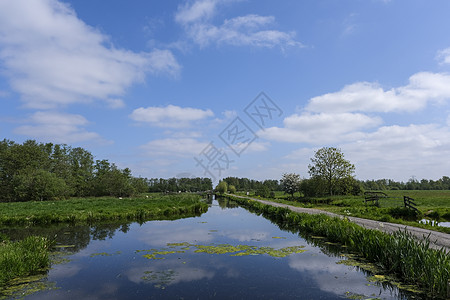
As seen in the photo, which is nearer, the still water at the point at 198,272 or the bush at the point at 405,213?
the still water at the point at 198,272

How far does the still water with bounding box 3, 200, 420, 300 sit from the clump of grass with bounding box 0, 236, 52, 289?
0.61 m

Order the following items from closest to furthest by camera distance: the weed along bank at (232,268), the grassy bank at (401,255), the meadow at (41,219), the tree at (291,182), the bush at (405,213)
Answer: the grassy bank at (401,255)
the weed along bank at (232,268)
the meadow at (41,219)
the bush at (405,213)
the tree at (291,182)

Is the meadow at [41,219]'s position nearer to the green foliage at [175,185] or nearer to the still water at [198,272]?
the still water at [198,272]

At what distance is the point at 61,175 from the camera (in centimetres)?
6650

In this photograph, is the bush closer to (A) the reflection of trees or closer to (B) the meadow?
(A) the reflection of trees

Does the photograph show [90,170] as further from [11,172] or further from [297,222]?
Result: [297,222]

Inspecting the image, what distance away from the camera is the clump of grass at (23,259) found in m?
8.55

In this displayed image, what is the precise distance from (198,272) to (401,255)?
22.5 ft

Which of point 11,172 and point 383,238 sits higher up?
point 11,172

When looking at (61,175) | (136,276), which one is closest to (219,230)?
(136,276)

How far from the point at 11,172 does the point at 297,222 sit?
61.8m

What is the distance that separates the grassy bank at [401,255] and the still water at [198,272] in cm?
92

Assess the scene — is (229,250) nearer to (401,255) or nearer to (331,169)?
(401,255)

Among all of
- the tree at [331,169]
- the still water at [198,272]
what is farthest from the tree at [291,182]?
the still water at [198,272]
